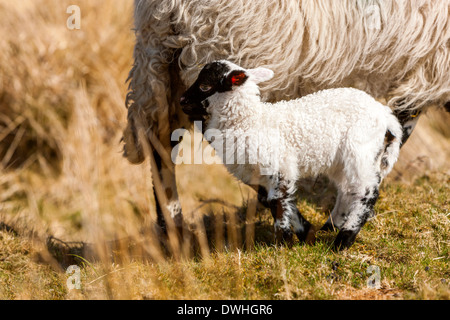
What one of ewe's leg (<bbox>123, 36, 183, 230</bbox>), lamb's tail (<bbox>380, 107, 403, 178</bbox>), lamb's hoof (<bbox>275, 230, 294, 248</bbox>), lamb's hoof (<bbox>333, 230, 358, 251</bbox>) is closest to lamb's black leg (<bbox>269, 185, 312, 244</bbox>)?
lamb's hoof (<bbox>275, 230, 294, 248</bbox>)

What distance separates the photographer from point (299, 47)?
117 inches

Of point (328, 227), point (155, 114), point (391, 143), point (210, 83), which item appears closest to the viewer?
point (210, 83)

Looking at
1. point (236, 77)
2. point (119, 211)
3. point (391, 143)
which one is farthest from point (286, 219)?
point (119, 211)

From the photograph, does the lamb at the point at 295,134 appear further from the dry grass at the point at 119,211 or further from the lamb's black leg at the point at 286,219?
the dry grass at the point at 119,211

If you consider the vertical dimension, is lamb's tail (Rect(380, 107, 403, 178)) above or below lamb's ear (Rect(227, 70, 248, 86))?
below

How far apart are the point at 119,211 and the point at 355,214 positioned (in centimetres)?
166

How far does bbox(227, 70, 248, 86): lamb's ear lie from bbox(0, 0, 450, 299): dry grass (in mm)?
924

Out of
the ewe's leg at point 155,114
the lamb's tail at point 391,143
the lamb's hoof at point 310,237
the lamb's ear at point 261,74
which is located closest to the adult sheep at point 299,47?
the ewe's leg at point 155,114

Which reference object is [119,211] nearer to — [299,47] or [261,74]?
[261,74]

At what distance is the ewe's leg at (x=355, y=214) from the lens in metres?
2.57

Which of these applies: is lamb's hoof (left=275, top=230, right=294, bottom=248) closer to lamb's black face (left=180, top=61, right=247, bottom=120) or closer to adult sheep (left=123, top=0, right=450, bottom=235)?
lamb's black face (left=180, top=61, right=247, bottom=120)

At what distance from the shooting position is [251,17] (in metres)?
2.89

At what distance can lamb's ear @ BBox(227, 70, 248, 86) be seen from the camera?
2.49 meters

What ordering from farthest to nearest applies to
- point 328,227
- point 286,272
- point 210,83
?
point 328,227, point 210,83, point 286,272
